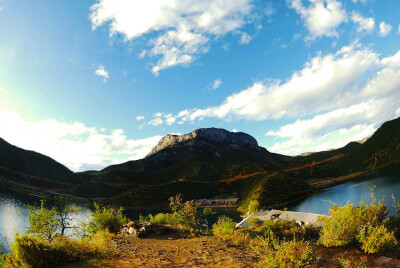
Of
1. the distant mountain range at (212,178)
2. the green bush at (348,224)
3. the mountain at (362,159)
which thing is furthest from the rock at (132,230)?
the mountain at (362,159)

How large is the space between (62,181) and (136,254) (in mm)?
141862

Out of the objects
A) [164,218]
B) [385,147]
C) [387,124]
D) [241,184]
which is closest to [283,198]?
[241,184]

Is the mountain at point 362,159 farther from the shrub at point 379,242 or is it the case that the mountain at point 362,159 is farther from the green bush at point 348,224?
the shrub at point 379,242

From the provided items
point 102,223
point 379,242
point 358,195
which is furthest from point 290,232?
point 358,195

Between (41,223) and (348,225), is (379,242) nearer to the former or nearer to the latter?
(348,225)

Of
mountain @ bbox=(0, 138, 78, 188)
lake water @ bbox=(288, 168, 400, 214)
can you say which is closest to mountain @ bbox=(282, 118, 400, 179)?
lake water @ bbox=(288, 168, 400, 214)

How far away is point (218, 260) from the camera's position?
8.92 metres

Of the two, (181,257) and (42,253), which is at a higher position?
(42,253)

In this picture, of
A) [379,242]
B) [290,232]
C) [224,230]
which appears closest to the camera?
[379,242]

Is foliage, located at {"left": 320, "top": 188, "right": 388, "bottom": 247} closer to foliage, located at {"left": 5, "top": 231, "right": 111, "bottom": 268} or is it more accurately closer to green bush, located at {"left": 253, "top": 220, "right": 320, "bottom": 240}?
green bush, located at {"left": 253, "top": 220, "right": 320, "bottom": 240}

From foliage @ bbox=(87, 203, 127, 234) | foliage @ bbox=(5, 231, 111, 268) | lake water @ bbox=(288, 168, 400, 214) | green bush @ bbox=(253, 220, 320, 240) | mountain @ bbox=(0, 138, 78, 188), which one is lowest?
lake water @ bbox=(288, 168, 400, 214)

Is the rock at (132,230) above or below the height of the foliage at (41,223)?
below

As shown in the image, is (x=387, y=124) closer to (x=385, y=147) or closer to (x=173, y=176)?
(x=385, y=147)

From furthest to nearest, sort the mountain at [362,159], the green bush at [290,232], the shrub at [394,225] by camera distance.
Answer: the mountain at [362,159] → the green bush at [290,232] → the shrub at [394,225]
